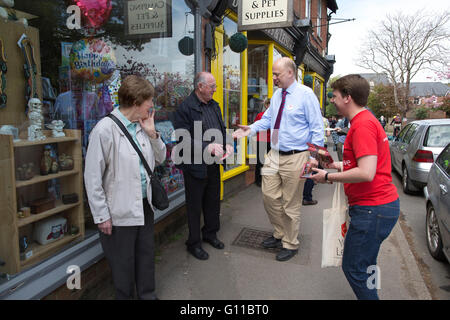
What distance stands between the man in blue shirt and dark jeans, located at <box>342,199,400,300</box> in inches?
50.3

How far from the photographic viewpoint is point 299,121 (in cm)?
358

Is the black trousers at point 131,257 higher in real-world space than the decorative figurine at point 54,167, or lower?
lower

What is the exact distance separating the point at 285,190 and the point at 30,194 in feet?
8.31

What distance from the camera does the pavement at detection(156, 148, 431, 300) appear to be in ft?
10.2

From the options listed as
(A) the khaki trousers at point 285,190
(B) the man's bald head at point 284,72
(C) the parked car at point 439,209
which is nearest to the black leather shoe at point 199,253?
(A) the khaki trousers at point 285,190

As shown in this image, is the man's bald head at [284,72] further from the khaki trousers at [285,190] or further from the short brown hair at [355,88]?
the short brown hair at [355,88]

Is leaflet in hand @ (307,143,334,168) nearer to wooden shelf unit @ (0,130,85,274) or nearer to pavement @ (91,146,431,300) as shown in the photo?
pavement @ (91,146,431,300)

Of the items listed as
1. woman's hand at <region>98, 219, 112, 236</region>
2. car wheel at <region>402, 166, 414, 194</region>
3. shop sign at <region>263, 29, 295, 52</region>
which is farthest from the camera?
shop sign at <region>263, 29, 295, 52</region>

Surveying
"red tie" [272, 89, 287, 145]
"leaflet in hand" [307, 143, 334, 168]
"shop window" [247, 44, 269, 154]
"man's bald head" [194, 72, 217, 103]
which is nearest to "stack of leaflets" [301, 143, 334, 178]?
"leaflet in hand" [307, 143, 334, 168]

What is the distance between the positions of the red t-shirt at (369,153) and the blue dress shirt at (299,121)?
125cm

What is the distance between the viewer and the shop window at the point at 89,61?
2.91 meters

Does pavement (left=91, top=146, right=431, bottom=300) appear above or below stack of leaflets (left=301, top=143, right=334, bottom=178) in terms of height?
below

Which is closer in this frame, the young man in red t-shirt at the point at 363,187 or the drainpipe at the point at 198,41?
the young man in red t-shirt at the point at 363,187

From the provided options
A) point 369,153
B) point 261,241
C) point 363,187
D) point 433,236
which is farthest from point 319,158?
point 433,236
